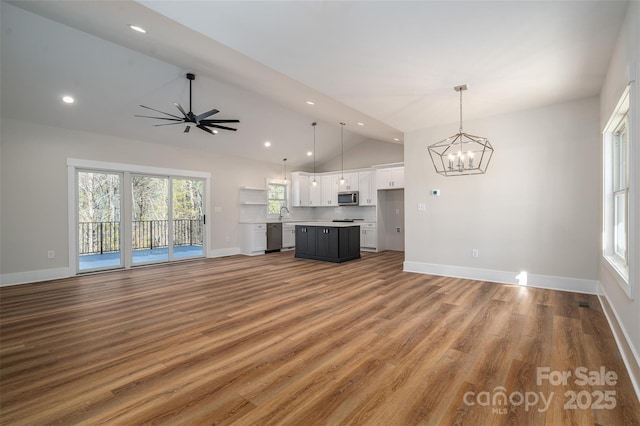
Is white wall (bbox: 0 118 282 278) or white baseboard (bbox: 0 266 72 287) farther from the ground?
white wall (bbox: 0 118 282 278)

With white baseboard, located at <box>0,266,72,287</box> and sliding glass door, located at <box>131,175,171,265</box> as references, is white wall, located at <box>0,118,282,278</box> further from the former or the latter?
sliding glass door, located at <box>131,175,171,265</box>

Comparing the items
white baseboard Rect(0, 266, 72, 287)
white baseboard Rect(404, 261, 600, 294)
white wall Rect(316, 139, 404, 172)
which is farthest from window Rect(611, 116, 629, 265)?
white baseboard Rect(0, 266, 72, 287)

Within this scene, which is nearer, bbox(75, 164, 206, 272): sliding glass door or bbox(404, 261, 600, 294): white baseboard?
bbox(404, 261, 600, 294): white baseboard

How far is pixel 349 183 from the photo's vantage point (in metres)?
9.20

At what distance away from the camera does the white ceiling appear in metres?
2.33

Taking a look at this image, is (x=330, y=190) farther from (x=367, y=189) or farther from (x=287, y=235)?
(x=287, y=235)

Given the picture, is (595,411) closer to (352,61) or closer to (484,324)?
(484,324)

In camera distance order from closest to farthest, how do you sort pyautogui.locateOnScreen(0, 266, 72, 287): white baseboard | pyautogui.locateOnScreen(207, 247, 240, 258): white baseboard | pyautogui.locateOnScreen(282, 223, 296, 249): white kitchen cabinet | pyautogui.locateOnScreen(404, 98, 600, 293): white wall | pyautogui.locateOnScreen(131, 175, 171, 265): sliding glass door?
pyautogui.locateOnScreen(404, 98, 600, 293): white wall → pyautogui.locateOnScreen(0, 266, 72, 287): white baseboard → pyautogui.locateOnScreen(131, 175, 171, 265): sliding glass door → pyautogui.locateOnScreen(207, 247, 240, 258): white baseboard → pyautogui.locateOnScreen(282, 223, 296, 249): white kitchen cabinet

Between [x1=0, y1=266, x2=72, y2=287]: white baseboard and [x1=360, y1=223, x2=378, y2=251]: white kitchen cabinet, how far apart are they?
682cm

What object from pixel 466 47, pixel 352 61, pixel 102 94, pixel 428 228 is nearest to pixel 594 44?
pixel 466 47

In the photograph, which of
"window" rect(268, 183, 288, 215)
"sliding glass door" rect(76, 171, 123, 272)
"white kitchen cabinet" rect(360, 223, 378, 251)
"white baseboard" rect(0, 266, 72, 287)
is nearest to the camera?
"white baseboard" rect(0, 266, 72, 287)

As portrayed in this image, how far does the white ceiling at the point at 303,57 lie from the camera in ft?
7.64

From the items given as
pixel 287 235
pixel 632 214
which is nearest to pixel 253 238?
pixel 287 235

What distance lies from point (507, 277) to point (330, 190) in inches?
232
